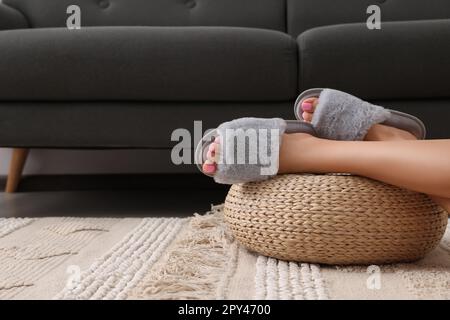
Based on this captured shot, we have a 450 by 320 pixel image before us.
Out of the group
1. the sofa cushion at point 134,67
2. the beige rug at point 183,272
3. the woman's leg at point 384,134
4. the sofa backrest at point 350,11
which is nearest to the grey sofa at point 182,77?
the sofa cushion at point 134,67

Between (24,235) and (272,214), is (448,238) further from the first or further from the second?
(24,235)

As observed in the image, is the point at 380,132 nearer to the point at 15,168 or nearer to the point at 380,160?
the point at 380,160

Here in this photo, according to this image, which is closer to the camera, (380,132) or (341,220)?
(341,220)

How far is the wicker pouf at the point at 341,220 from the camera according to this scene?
712 millimetres

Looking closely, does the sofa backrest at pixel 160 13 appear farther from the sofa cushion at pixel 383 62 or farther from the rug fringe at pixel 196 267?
the rug fringe at pixel 196 267

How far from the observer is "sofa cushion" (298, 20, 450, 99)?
1187 millimetres

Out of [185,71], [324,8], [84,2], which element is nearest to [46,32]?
[185,71]

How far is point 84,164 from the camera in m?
1.93

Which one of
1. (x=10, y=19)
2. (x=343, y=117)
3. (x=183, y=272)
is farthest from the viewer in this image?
(x=10, y=19)

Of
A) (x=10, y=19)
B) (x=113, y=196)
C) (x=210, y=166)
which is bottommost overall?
(x=113, y=196)

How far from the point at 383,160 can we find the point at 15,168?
4.65ft

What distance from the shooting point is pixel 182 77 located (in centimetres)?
118

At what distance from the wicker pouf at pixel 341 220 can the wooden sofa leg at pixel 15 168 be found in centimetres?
123

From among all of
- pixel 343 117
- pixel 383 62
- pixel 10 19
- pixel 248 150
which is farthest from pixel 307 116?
pixel 10 19
